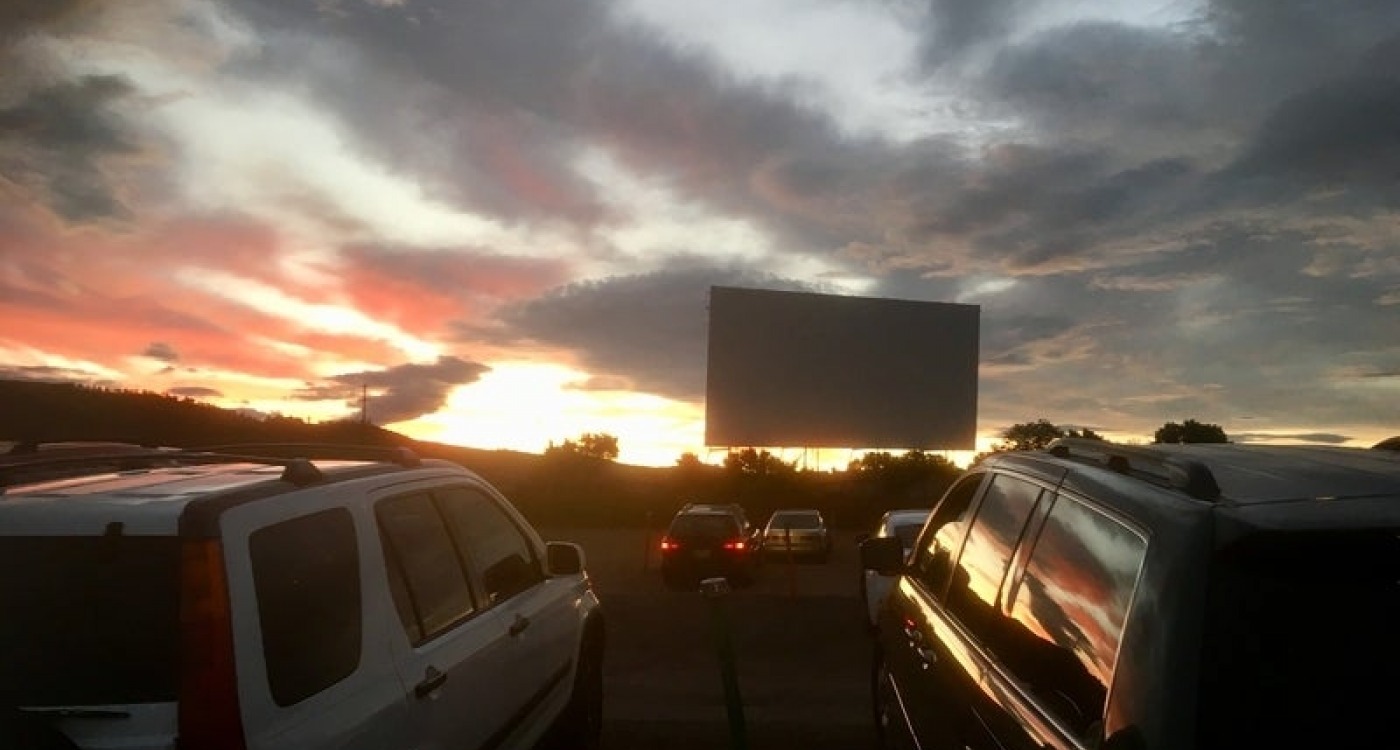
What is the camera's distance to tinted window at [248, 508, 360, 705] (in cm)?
310

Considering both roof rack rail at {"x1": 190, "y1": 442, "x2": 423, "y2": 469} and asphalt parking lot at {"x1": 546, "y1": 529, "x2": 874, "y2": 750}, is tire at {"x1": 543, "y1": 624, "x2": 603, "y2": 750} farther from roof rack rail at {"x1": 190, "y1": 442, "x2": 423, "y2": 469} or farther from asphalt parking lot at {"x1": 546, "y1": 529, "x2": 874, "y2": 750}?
roof rack rail at {"x1": 190, "y1": 442, "x2": 423, "y2": 469}

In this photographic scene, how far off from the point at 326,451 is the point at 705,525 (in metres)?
19.7

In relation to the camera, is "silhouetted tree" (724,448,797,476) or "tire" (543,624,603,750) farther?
"silhouetted tree" (724,448,797,476)

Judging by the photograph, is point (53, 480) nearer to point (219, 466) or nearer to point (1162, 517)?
point (219, 466)

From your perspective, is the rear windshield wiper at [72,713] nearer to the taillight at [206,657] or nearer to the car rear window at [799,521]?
the taillight at [206,657]

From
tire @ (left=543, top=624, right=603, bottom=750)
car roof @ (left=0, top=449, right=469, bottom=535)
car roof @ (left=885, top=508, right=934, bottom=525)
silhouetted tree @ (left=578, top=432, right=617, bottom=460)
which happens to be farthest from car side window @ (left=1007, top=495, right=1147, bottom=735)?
silhouetted tree @ (left=578, top=432, right=617, bottom=460)

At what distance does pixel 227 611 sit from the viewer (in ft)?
9.64

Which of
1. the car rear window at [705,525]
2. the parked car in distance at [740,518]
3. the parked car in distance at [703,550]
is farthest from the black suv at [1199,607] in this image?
the parked car in distance at [740,518]

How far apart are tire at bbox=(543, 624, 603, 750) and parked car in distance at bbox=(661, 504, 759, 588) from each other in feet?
55.5

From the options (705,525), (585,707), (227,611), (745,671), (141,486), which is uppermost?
(141,486)

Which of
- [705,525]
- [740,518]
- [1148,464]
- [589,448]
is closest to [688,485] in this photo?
[589,448]

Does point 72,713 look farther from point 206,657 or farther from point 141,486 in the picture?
point 141,486

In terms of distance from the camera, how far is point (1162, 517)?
2689mm

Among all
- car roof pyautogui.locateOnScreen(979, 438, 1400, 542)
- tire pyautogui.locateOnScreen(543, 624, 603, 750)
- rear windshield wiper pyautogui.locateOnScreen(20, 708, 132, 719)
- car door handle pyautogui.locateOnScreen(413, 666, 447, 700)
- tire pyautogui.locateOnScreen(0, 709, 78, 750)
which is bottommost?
tire pyautogui.locateOnScreen(543, 624, 603, 750)
